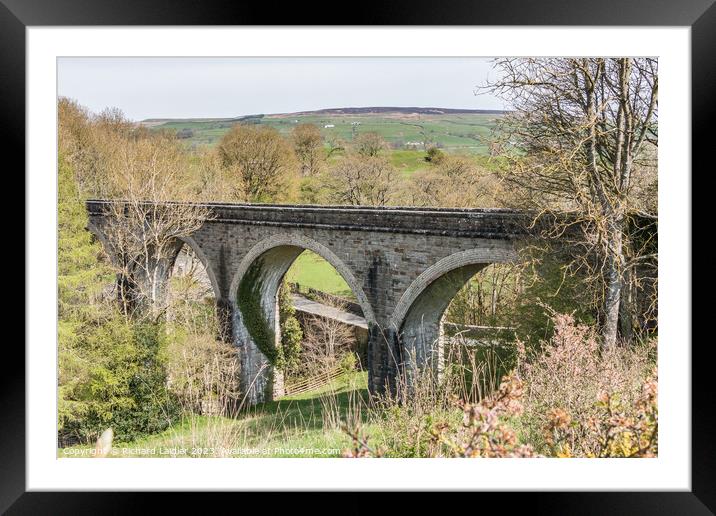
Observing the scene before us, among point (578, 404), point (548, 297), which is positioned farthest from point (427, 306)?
point (578, 404)

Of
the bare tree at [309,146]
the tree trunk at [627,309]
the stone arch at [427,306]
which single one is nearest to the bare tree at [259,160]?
the bare tree at [309,146]

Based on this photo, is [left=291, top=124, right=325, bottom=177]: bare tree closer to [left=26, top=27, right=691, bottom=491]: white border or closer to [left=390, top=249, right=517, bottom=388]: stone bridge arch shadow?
[left=390, top=249, right=517, bottom=388]: stone bridge arch shadow

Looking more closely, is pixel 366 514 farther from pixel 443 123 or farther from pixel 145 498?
pixel 443 123

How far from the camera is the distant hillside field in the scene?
1032 centimetres

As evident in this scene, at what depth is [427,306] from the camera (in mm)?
11781

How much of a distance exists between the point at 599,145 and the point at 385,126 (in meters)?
9.46

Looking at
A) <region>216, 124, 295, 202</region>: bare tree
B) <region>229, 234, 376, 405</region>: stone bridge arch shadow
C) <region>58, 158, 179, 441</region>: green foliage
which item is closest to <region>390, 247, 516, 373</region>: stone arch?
<region>229, 234, 376, 405</region>: stone bridge arch shadow

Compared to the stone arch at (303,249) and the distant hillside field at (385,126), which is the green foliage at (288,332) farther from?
the distant hillside field at (385,126)

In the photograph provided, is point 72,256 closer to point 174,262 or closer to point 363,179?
point 174,262

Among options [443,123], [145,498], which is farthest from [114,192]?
[145,498]
